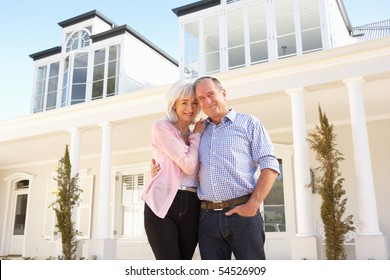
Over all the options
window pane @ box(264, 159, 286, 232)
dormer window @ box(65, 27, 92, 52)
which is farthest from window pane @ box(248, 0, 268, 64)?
dormer window @ box(65, 27, 92, 52)

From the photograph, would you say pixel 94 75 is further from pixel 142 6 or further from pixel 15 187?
pixel 142 6

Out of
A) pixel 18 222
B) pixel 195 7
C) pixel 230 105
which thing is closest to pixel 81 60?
pixel 195 7

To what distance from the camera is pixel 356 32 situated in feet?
36.7

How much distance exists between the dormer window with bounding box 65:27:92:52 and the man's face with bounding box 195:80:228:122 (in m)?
11.0

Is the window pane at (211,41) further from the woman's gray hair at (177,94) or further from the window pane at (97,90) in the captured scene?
the woman's gray hair at (177,94)

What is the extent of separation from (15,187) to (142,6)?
995cm

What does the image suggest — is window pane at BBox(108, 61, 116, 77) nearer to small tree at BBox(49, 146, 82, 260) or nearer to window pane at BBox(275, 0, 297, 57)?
small tree at BBox(49, 146, 82, 260)

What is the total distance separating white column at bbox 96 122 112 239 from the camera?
7203mm

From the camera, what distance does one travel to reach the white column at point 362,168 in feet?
17.0

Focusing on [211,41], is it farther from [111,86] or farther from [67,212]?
[67,212]

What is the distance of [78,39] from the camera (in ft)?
39.8

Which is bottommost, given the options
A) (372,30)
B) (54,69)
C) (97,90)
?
(97,90)

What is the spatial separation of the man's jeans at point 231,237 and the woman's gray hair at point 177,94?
1.55 ft

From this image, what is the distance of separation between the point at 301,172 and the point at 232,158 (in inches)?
165
